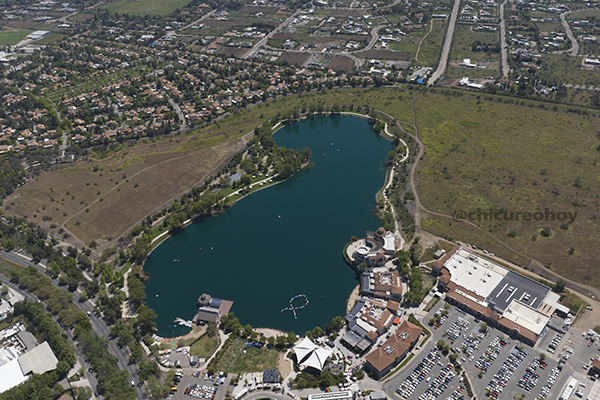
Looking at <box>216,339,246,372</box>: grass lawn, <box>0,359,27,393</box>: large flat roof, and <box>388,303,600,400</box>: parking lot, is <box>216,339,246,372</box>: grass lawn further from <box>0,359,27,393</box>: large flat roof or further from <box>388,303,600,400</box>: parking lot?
<box>0,359,27,393</box>: large flat roof

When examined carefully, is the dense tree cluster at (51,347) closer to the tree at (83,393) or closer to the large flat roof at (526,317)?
the tree at (83,393)

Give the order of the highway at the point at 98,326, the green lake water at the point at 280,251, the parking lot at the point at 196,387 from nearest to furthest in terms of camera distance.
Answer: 1. the parking lot at the point at 196,387
2. the highway at the point at 98,326
3. the green lake water at the point at 280,251

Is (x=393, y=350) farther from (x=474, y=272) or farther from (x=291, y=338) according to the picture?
(x=474, y=272)

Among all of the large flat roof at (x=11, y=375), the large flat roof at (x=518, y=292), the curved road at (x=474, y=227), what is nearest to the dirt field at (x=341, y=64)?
the curved road at (x=474, y=227)

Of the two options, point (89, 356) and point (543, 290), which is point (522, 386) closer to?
point (543, 290)

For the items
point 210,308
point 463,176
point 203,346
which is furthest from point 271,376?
point 463,176

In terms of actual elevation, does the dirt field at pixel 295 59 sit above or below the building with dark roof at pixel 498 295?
above
